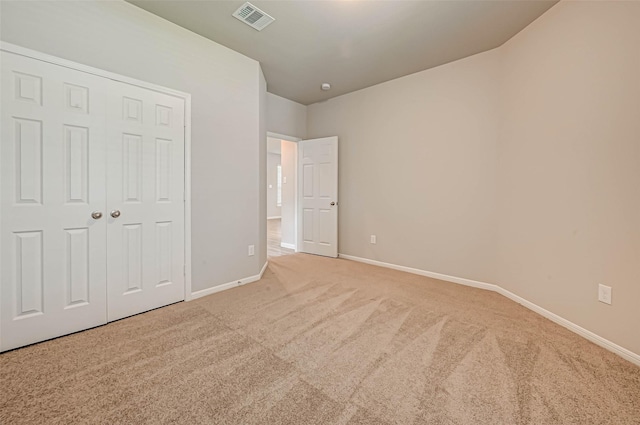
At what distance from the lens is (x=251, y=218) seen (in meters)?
3.21

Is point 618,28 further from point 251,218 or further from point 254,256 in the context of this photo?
point 254,256

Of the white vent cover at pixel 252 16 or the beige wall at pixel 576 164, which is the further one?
the white vent cover at pixel 252 16

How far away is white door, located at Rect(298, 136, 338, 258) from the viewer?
14.5ft

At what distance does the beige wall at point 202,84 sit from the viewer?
1.94 m

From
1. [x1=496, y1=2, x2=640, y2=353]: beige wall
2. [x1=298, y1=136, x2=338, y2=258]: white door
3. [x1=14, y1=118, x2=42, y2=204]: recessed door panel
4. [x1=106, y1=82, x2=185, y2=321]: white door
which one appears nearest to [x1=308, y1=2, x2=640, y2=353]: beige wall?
[x1=496, y1=2, x2=640, y2=353]: beige wall

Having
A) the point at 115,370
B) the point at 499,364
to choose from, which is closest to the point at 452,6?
the point at 499,364

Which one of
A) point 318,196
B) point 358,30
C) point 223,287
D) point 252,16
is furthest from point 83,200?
point 318,196

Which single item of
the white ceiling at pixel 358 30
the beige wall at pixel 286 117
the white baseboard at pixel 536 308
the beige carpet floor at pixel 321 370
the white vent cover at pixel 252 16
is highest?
the white ceiling at pixel 358 30

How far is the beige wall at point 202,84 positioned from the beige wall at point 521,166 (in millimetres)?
1734

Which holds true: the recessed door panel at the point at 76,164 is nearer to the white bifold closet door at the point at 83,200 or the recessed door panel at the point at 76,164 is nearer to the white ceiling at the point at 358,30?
the white bifold closet door at the point at 83,200

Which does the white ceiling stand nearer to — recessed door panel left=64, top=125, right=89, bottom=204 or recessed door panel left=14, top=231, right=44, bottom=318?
recessed door panel left=64, top=125, right=89, bottom=204

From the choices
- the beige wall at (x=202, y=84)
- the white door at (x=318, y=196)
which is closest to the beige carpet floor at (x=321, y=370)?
the beige wall at (x=202, y=84)

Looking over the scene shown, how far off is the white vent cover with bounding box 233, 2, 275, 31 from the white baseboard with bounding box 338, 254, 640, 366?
3271mm

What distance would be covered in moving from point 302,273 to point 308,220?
1.41 m
